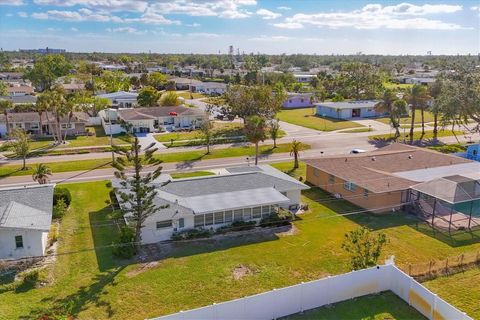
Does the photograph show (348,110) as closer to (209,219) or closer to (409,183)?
→ (409,183)

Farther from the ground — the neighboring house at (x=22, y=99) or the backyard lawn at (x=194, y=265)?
the neighboring house at (x=22, y=99)

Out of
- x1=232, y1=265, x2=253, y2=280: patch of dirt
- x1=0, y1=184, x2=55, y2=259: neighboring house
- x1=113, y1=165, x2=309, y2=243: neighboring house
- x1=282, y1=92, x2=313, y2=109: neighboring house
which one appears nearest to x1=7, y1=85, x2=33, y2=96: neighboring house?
x1=282, y1=92, x2=313, y2=109: neighboring house

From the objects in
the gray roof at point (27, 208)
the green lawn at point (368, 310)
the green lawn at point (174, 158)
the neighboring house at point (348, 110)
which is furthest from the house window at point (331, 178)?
the neighboring house at point (348, 110)

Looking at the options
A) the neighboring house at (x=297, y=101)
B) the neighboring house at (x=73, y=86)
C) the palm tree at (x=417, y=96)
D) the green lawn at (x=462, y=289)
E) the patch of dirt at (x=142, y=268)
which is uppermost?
the palm tree at (x=417, y=96)

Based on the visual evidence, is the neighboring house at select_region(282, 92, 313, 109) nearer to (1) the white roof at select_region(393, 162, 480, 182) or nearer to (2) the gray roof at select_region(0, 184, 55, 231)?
(1) the white roof at select_region(393, 162, 480, 182)

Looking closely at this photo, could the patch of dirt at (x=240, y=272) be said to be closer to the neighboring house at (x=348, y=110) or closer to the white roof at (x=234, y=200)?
the white roof at (x=234, y=200)

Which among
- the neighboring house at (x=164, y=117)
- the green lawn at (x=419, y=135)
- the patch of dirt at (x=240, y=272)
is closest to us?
the patch of dirt at (x=240, y=272)
